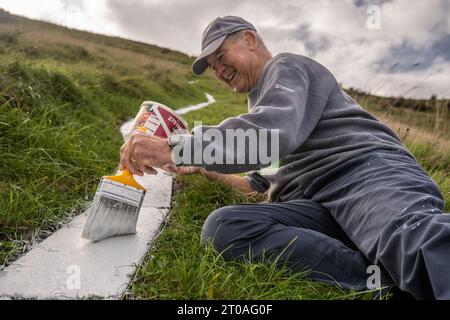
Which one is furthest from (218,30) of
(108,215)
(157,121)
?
(108,215)

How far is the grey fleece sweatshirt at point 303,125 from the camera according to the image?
1.72 metres

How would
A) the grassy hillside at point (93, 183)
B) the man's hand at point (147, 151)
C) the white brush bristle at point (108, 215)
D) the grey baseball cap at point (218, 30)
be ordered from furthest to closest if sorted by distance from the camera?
the grey baseball cap at point (218, 30)
the white brush bristle at point (108, 215)
the man's hand at point (147, 151)
the grassy hillside at point (93, 183)

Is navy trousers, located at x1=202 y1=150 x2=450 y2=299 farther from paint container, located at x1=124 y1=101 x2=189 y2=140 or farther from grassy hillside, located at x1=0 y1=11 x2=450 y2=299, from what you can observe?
paint container, located at x1=124 y1=101 x2=189 y2=140

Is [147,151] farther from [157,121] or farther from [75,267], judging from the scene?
[75,267]

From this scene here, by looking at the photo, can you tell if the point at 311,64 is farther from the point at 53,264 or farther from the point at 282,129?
the point at 53,264

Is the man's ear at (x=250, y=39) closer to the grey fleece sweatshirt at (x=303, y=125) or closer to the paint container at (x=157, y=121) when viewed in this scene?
the grey fleece sweatshirt at (x=303, y=125)

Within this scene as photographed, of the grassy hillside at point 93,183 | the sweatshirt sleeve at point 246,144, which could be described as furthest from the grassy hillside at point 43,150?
the sweatshirt sleeve at point 246,144

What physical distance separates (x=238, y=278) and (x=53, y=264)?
77cm

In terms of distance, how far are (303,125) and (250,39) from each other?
0.63 metres

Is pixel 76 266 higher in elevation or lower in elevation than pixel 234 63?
lower

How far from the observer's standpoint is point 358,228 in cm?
178

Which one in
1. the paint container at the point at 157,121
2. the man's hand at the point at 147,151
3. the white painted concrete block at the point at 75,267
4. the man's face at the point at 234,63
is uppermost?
the man's face at the point at 234,63

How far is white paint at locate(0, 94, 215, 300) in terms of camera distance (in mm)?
1571

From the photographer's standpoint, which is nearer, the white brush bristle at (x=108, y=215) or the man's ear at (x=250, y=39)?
the white brush bristle at (x=108, y=215)
